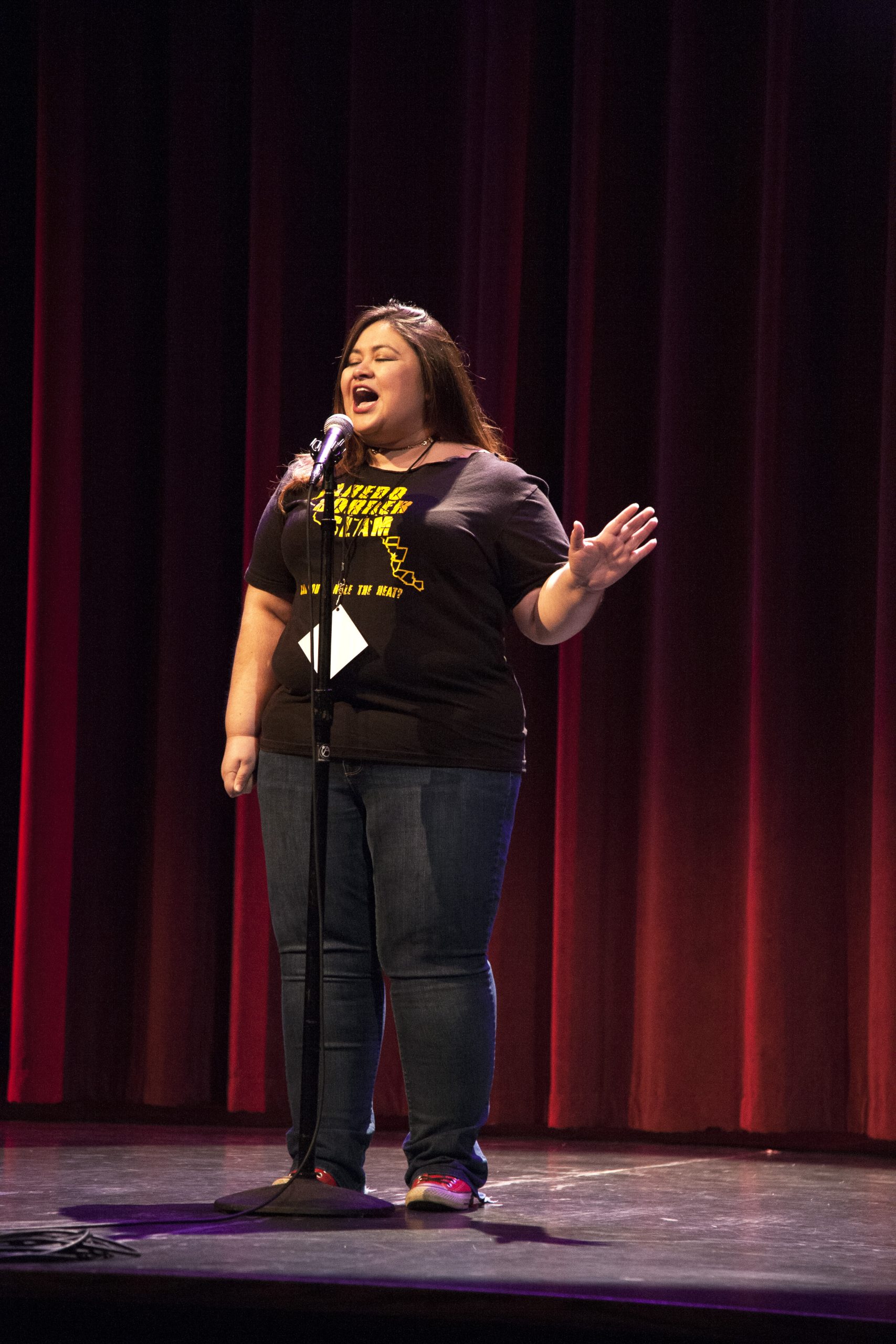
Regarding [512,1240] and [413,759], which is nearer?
[512,1240]

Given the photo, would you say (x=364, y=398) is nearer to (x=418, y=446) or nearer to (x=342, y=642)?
(x=418, y=446)

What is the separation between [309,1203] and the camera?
74.2 inches

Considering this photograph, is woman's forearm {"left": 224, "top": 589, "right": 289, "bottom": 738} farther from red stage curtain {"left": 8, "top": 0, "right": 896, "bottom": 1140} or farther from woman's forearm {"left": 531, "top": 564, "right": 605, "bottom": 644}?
red stage curtain {"left": 8, "top": 0, "right": 896, "bottom": 1140}

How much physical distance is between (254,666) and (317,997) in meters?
0.52

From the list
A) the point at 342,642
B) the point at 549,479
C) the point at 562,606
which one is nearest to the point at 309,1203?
the point at 342,642

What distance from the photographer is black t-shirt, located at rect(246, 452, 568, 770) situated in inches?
78.4

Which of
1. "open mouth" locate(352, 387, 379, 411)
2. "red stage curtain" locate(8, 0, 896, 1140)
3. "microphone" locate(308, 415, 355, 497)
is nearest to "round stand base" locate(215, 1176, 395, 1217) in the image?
"microphone" locate(308, 415, 355, 497)

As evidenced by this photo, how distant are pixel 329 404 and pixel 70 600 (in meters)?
0.74

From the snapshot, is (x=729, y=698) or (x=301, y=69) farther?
(x=301, y=69)

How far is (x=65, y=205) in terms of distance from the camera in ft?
11.3

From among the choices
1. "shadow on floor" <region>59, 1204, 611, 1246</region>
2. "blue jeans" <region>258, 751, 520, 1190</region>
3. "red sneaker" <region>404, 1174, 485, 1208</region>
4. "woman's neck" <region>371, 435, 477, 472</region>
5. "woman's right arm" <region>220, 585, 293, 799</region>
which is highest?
"woman's neck" <region>371, 435, 477, 472</region>

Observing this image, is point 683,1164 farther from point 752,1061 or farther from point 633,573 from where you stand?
point 633,573

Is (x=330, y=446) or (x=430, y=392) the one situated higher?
(x=430, y=392)

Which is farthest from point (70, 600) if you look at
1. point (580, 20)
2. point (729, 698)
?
point (580, 20)
